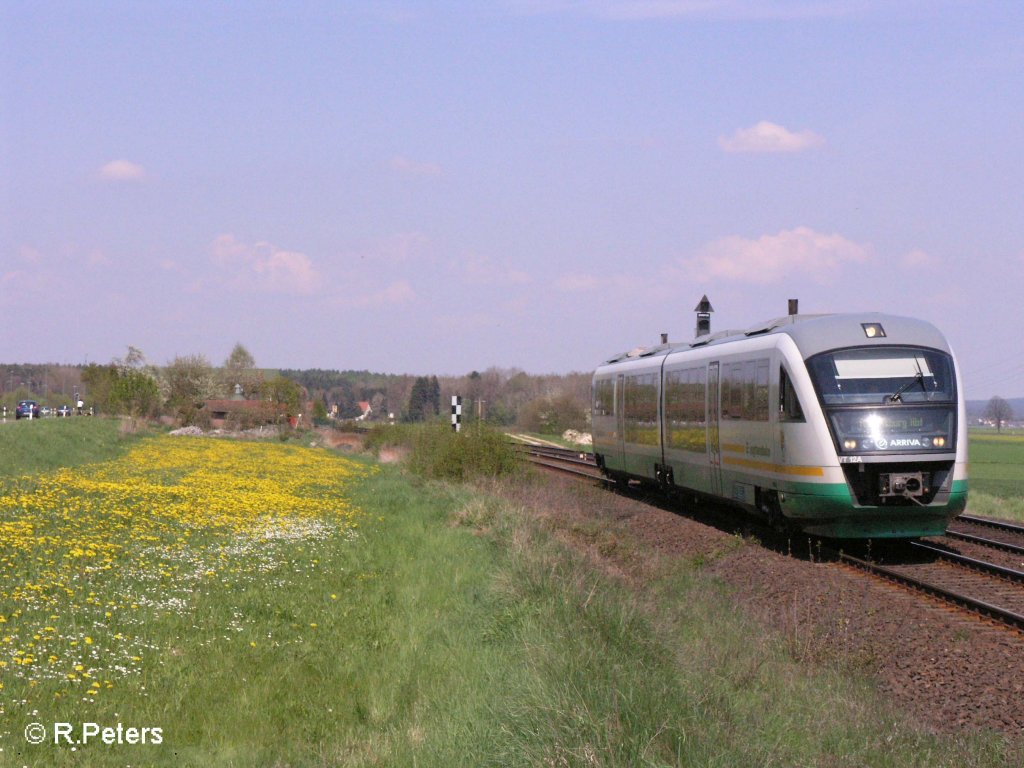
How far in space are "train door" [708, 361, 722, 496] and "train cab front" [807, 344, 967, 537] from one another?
4.18 meters

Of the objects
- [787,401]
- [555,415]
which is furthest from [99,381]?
[787,401]

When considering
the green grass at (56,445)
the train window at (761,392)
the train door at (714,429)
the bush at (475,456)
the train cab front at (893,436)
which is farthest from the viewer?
the green grass at (56,445)

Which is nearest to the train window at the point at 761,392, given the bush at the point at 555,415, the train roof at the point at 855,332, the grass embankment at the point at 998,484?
the train roof at the point at 855,332

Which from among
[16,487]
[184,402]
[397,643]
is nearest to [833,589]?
[397,643]

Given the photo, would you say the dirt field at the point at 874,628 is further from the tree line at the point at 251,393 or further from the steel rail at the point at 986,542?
the tree line at the point at 251,393

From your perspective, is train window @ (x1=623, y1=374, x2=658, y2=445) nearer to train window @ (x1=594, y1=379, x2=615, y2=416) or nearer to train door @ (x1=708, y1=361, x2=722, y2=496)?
train window @ (x1=594, y1=379, x2=615, y2=416)

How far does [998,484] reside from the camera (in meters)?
41.6

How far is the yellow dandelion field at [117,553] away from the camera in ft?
26.5

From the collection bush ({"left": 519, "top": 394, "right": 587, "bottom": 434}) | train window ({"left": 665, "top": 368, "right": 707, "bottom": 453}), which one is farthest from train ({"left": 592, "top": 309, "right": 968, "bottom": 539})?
bush ({"left": 519, "top": 394, "right": 587, "bottom": 434})

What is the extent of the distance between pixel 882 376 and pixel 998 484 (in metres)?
29.4

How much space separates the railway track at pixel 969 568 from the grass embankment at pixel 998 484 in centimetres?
528

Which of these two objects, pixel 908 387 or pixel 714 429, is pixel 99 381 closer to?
pixel 714 429

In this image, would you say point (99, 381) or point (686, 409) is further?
point (99, 381)

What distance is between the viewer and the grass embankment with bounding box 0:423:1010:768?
635 centimetres
